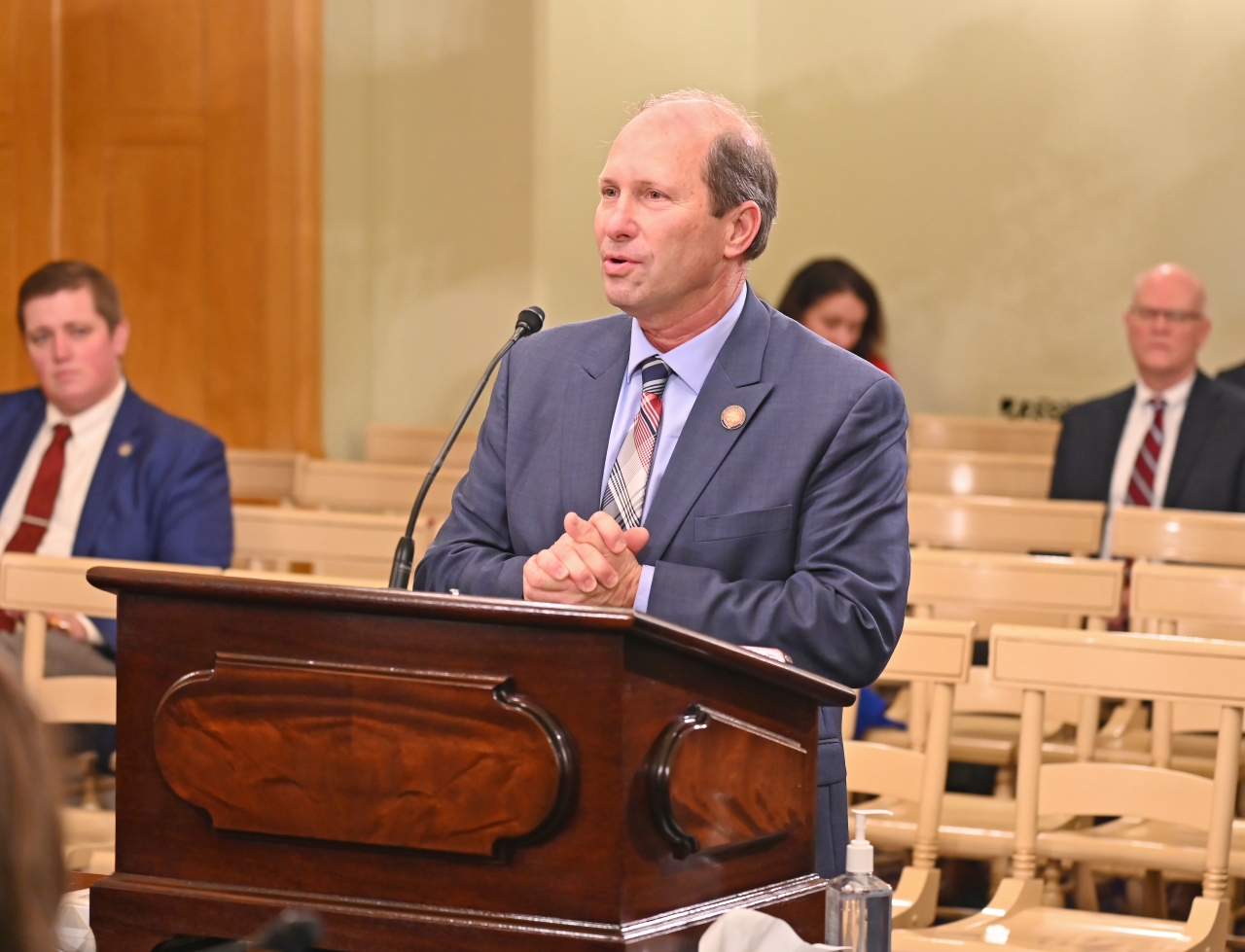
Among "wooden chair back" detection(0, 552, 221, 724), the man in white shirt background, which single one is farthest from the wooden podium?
the man in white shirt background

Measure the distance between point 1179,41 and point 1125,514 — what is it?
432 cm

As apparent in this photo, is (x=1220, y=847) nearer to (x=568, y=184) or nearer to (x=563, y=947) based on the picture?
(x=563, y=947)

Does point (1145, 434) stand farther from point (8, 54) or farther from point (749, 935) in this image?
point (8, 54)

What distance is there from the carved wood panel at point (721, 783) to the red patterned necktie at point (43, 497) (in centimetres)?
305

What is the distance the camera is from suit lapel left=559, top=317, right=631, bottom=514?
1956mm

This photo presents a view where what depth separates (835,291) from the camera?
5895 mm

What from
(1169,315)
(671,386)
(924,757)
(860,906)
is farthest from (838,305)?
(860,906)

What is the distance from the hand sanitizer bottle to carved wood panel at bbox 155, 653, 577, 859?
0.34 metres

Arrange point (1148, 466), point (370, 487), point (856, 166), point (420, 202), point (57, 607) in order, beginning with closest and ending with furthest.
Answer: point (57, 607) < point (370, 487) < point (1148, 466) < point (420, 202) < point (856, 166)

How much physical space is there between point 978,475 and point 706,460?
3.79 metres

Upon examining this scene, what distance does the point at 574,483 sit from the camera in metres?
1.96

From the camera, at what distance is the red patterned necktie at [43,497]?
414cm

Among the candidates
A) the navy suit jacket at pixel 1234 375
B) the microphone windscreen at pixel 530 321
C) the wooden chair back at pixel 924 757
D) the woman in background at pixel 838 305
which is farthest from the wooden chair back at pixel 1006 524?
the navy suit jacket at pixel 1234 375

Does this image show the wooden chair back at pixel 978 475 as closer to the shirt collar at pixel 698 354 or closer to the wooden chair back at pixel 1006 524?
the wooden chair back at pixel 1006 524
